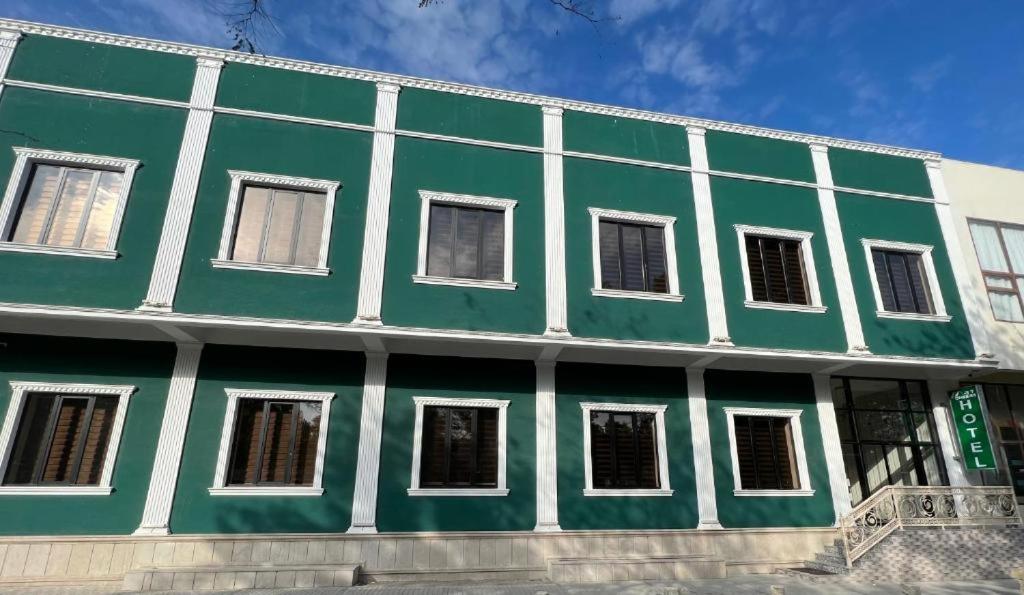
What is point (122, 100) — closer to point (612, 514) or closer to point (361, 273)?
point (361, 273)

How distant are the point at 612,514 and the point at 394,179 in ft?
26.3

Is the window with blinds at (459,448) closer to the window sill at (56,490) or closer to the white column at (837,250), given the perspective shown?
the window sill at (56,490)

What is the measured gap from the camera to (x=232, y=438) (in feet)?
30.5

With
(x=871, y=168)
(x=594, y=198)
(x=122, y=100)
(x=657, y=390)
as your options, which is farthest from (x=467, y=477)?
(x=871, y=168)

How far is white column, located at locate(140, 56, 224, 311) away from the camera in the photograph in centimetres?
932

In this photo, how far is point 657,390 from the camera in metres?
11.0

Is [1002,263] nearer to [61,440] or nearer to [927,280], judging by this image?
[927,280]

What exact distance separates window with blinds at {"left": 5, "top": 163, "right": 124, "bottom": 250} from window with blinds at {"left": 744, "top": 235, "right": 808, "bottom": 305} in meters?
13.0

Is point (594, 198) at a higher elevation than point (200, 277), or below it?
higher

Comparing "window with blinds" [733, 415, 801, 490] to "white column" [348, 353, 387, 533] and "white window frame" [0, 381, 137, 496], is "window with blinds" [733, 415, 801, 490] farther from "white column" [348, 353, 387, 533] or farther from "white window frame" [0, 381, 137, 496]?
"white window frame" [0, 381, 137, 496]

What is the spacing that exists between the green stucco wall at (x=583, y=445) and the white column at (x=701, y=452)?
0.10 m

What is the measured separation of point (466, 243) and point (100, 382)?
276 inches

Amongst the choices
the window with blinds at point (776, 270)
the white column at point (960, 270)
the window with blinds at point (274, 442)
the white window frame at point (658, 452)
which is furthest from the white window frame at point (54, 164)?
the white column at point (960, 270)

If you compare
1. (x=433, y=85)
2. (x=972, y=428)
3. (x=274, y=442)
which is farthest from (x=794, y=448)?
(x=433, y=85)
